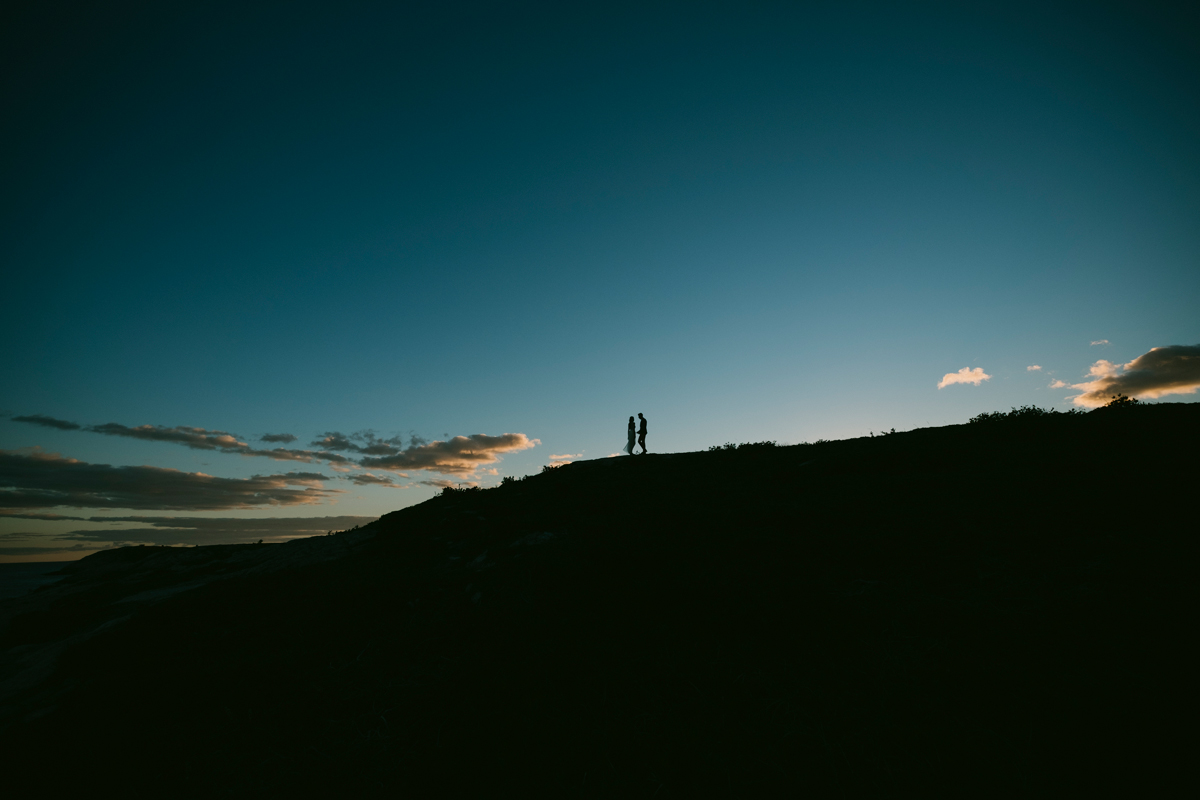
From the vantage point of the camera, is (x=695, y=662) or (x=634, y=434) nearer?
(x=695, y=662)

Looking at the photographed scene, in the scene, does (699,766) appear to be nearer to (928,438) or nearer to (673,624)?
(673,624)

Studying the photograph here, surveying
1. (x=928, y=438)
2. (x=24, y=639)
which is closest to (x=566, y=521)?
(x=24, y=639)

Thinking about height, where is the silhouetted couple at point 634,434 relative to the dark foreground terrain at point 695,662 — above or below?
above

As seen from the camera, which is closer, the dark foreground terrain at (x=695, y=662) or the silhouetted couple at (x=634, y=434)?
the dark foreground terrain at (x=695, y=662)

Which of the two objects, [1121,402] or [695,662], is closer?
[695,662]

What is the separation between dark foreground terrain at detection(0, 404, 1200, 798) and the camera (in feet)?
13.6

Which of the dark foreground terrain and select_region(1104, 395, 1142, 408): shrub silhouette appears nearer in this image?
the dark foreground terrain

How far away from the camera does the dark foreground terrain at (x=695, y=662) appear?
13.6 feet

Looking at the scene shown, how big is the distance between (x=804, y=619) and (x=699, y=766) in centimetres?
262

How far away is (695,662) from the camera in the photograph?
547 cm

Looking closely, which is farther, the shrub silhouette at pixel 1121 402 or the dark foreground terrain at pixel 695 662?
the shrub silhouette at pixel 1121 402

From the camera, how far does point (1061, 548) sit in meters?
7.05

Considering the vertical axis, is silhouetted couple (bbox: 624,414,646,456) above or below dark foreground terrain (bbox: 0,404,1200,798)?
above

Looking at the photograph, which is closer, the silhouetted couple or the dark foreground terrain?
the dark foreground terrain
